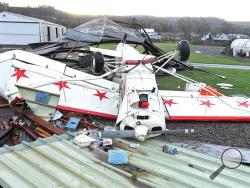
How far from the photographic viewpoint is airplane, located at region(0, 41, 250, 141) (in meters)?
7.89

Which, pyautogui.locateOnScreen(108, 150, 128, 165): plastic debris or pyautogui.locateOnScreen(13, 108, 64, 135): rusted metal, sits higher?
pyautogui.locateOnScreen(108, 150, 128, 165): plastic debris

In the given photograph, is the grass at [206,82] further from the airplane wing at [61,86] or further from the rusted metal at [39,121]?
the rusted metal at [39,121]

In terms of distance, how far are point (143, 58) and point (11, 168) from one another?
4801 mm

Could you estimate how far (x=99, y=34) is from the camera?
16.8m

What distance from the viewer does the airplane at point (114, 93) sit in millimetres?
7891

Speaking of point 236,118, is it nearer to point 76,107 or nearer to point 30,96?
point 76,107

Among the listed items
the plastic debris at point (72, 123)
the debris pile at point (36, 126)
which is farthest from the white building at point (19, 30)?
the plastic debris at point (72, 123)

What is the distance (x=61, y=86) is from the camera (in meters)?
9.63

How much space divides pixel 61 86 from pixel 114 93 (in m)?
1.46

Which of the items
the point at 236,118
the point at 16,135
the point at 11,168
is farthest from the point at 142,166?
the point at 236,118

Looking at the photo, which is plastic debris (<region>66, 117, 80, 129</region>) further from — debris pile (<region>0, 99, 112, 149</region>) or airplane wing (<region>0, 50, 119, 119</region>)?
airplane wing (<region>0, 50, 119, 119</region>)

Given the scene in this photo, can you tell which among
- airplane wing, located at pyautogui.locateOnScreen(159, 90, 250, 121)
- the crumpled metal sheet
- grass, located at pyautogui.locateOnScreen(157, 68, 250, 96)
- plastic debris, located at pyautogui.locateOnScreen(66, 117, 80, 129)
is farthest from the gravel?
the crumpled metal sheet

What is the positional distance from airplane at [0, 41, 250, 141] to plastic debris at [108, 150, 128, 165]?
1.52 meters

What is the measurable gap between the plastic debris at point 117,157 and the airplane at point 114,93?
1515 millimetres
